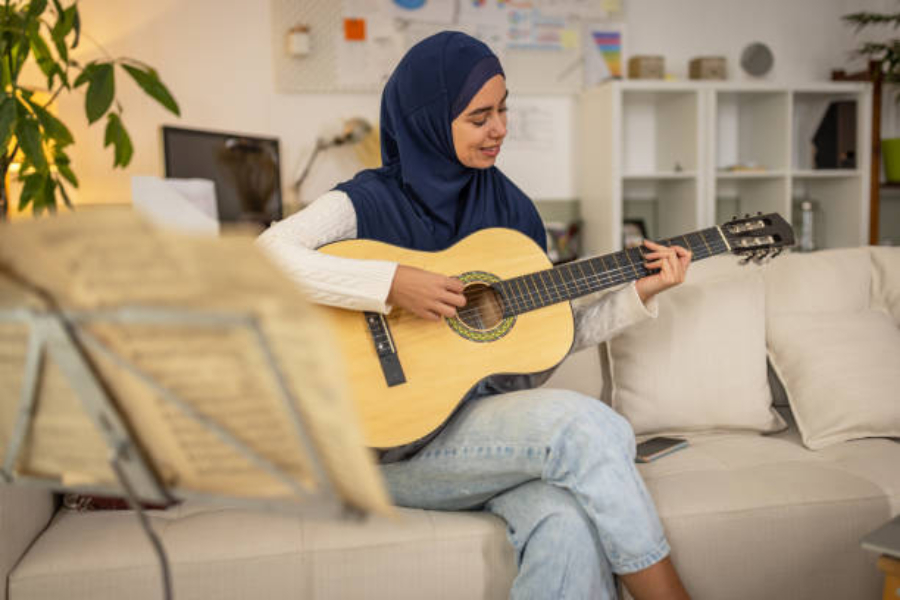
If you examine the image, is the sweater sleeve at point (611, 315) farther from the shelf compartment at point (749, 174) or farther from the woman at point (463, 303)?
the shelf compartment at point (749, 174)

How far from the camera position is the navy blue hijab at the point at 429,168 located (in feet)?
4.75

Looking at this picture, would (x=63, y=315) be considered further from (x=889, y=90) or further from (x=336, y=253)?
(x=889, y=90)

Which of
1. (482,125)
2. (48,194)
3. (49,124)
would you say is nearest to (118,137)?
(48,194)

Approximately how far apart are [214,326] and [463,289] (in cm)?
92

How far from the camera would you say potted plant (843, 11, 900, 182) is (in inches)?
122

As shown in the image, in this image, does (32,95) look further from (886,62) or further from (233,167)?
(886,62)

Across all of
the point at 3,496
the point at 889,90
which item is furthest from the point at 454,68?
the point at 889,90

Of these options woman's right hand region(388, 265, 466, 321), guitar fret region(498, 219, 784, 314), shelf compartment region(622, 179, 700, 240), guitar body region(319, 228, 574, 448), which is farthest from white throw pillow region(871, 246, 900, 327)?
shelf compartment region(622, 179, 700, 240)

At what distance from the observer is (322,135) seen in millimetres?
3170

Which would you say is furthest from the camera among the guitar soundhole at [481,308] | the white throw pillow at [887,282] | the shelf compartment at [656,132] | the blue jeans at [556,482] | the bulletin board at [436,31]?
the shelf compartment at [656,132]

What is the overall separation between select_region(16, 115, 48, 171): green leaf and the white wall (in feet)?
4.36

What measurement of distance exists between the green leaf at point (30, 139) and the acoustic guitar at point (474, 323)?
2.25 ft

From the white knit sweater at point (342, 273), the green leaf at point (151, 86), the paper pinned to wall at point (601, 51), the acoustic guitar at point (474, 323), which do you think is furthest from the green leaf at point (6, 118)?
the paper pinned to wall at point (601, 51)

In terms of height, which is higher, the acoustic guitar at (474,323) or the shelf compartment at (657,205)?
the shelf compartment at (657,205)
